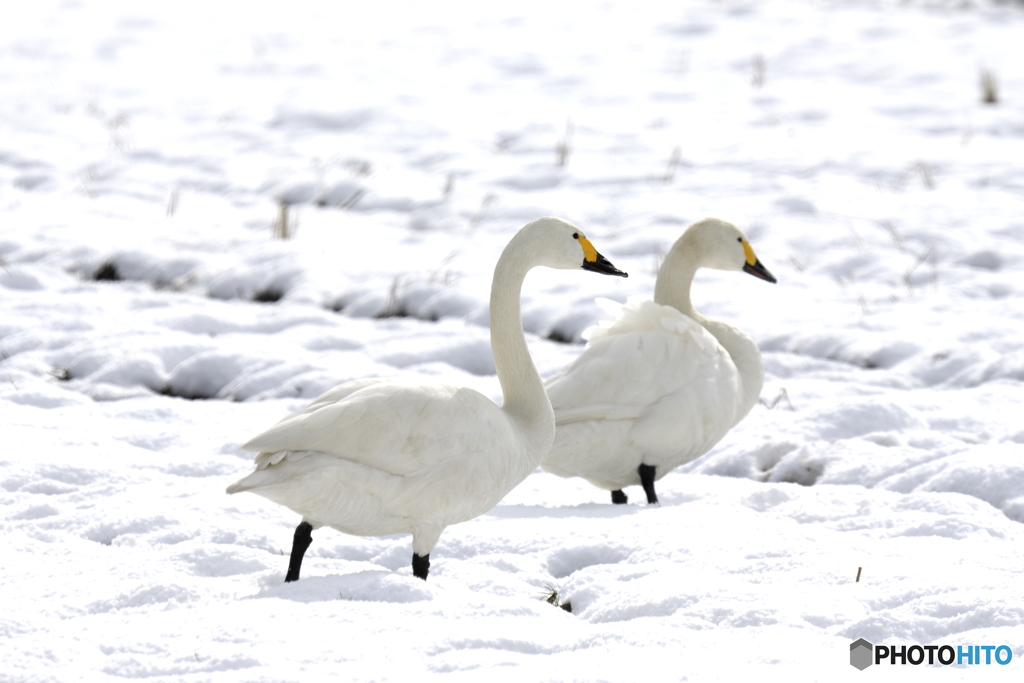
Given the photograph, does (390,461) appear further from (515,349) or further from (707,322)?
(707,322)

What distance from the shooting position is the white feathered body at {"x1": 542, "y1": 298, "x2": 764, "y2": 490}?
5.19 metres

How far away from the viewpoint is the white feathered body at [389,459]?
12.0 feet

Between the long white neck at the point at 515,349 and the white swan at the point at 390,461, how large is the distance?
0.16 meters

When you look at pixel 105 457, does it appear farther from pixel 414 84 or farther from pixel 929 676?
pixel 414 84

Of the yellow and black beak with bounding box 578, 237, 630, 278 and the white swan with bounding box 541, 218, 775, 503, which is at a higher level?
the yellow and black beak with bounding box 578, 237, 630, 278

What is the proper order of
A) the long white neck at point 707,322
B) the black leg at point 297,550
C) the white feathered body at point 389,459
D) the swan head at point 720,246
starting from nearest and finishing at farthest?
1. the white feathered body at point 389,459
2. the black leg at point 297,550
3. the long white neck at point 707,322
4. the swan head at point 720,246

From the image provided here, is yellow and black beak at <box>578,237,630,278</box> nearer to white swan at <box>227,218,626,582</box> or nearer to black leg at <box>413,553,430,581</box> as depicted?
white swan at <box>227,218,626,582</box>

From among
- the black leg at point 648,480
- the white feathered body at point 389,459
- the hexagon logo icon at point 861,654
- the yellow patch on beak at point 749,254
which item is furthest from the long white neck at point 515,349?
the yellow patch on beak at point 749,254

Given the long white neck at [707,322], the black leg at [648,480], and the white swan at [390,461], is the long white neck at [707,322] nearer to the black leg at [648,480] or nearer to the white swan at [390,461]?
the black leg at [648,480]

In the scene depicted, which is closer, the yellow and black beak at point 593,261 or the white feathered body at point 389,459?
the white feathered body at point 389,459

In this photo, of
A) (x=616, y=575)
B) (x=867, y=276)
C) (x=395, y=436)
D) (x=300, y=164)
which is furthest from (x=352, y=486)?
(x=300, y=164)

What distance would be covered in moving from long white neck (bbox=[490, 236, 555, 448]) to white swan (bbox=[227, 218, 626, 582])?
160mm

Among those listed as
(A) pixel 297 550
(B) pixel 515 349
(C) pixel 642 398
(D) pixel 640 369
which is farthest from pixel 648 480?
(A) pixel 297 550

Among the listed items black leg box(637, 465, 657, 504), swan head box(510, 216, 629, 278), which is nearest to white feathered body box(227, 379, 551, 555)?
swan head box(510, 216, 629, 278)
